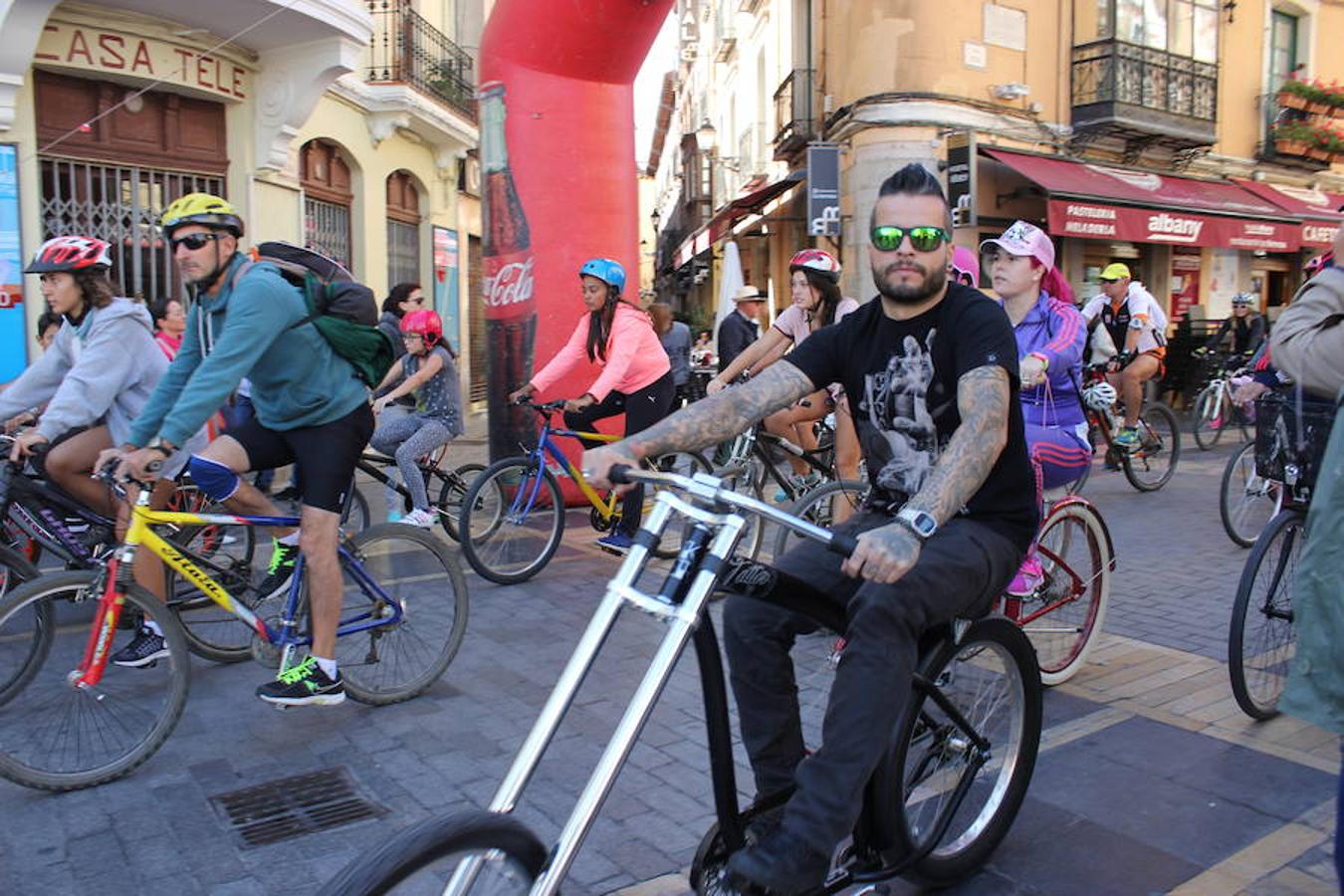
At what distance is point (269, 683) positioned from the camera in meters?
3.88

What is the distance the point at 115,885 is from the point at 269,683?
3.35ft

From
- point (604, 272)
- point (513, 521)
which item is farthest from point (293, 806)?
point (604, 272)

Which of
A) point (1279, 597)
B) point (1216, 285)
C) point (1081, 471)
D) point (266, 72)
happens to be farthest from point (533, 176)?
point (1216, 285)

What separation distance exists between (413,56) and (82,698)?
41.7ft

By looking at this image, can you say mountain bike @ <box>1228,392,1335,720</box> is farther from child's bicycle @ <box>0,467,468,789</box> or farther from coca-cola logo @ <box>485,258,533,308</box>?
coca-cola logo @ <box>485,258,533,308</box>

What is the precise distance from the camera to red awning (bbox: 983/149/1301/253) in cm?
1612

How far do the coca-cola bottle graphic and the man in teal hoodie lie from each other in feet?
13.9

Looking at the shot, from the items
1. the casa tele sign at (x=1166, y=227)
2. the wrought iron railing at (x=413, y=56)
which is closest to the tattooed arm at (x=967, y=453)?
the wrought iron railing at (x=413, y=56)

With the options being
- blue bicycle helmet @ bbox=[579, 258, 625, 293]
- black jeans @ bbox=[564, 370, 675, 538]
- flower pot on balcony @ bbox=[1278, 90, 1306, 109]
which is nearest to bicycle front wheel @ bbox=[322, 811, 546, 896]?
black jeans @ bbox=[564, 370, 675, 538]

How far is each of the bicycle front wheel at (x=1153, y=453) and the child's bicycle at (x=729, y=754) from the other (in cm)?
701

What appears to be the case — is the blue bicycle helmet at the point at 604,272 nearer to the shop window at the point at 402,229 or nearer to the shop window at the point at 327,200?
the shop window at the point at 327,200

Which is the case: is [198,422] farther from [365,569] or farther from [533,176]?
[533,176]

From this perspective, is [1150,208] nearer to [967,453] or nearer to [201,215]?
[201,215]

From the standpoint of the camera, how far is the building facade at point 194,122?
938 centimetres
